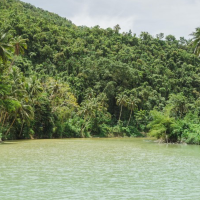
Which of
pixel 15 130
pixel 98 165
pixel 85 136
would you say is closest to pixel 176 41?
pixel 85 136

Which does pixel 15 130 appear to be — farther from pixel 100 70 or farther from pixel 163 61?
pixel 163 61

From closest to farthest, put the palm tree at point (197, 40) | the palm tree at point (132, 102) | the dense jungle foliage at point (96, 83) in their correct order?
the palm tree at point (197, 40)
the dense jungle foliage at point (96, 83)
the palm tree at point (132, 102)

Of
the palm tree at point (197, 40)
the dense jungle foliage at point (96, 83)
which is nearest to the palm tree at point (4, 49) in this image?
the dense jungle foliage at point (96, 83)

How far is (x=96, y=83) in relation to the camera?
253 feet

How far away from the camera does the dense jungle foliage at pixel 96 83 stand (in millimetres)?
45125

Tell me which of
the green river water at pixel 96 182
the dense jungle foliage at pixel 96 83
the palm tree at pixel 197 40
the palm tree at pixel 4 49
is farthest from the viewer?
the dense jungle foliage at pixel 96 83

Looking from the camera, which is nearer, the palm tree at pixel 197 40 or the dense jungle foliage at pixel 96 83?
the palm tree at pixel 197 40

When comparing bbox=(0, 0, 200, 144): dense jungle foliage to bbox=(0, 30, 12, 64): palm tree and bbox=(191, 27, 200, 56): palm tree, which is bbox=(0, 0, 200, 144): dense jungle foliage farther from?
bbox=(0, 30, 12, 64): palm tree

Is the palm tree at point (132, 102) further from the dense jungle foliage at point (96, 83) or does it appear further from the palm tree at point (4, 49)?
the palm tree at point (4, 49)

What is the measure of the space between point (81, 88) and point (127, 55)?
70.0 feet

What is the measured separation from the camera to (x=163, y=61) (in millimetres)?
95750

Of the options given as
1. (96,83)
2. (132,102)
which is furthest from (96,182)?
(96,83)

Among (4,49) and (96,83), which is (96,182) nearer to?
(4,49)

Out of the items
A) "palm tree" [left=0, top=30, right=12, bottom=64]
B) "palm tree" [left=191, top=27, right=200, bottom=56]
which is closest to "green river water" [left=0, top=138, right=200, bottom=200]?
"palm tree" [left=0, top=30, right=12, bottom=64]
